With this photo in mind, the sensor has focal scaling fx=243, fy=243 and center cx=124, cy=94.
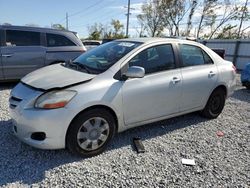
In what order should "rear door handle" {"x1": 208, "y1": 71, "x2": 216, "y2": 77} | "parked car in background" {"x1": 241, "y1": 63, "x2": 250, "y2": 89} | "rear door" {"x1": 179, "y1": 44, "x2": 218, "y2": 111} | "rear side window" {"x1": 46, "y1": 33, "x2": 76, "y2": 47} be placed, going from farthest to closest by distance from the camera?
"parked car in background" {"x1": 241, "y1": 63, "x2": 250, "y2": 89}, "rear side window" {"x1": 46, "y1": 33, "x2": 76, "y2": 47}, "rear door handle" {"x1": 208, "y1": 71, "x2": 216, "y2": 77}, "rear door" {"x1": 179, "y1": 44, "x2": 218, "y2": 111}

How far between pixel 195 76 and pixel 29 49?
4.65 meters

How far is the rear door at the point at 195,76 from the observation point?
4.18 meters

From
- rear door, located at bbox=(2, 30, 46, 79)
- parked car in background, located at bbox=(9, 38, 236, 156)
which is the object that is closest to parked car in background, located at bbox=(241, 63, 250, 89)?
parked car in background, located at bbox=(9, 38, 236, 156)

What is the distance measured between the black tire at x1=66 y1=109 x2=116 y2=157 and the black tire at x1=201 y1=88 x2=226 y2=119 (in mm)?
2269

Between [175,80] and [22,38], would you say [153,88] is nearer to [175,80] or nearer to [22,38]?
[175,80]

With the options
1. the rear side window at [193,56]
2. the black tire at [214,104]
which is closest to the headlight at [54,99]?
the rear side window at [193,56]

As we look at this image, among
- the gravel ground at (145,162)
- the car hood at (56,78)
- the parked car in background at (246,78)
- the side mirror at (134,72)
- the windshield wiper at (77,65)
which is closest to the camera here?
the gravel ground at (145,162)

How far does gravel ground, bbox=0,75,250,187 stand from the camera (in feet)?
9.38

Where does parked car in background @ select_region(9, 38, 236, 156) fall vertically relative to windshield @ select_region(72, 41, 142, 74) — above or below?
below

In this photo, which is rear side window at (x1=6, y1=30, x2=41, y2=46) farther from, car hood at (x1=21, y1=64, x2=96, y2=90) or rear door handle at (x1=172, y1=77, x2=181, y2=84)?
rear door handle at (x1=172, y1=77, x2=181, y2=84)

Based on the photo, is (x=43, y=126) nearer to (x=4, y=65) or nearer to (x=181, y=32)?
(x=4, y=65)

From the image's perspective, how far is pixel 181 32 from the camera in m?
34.7

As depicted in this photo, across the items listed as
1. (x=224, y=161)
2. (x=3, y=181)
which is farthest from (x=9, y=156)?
(x=224, y=161)

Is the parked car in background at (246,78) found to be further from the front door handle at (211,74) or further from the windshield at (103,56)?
the windshield at (103,56)
